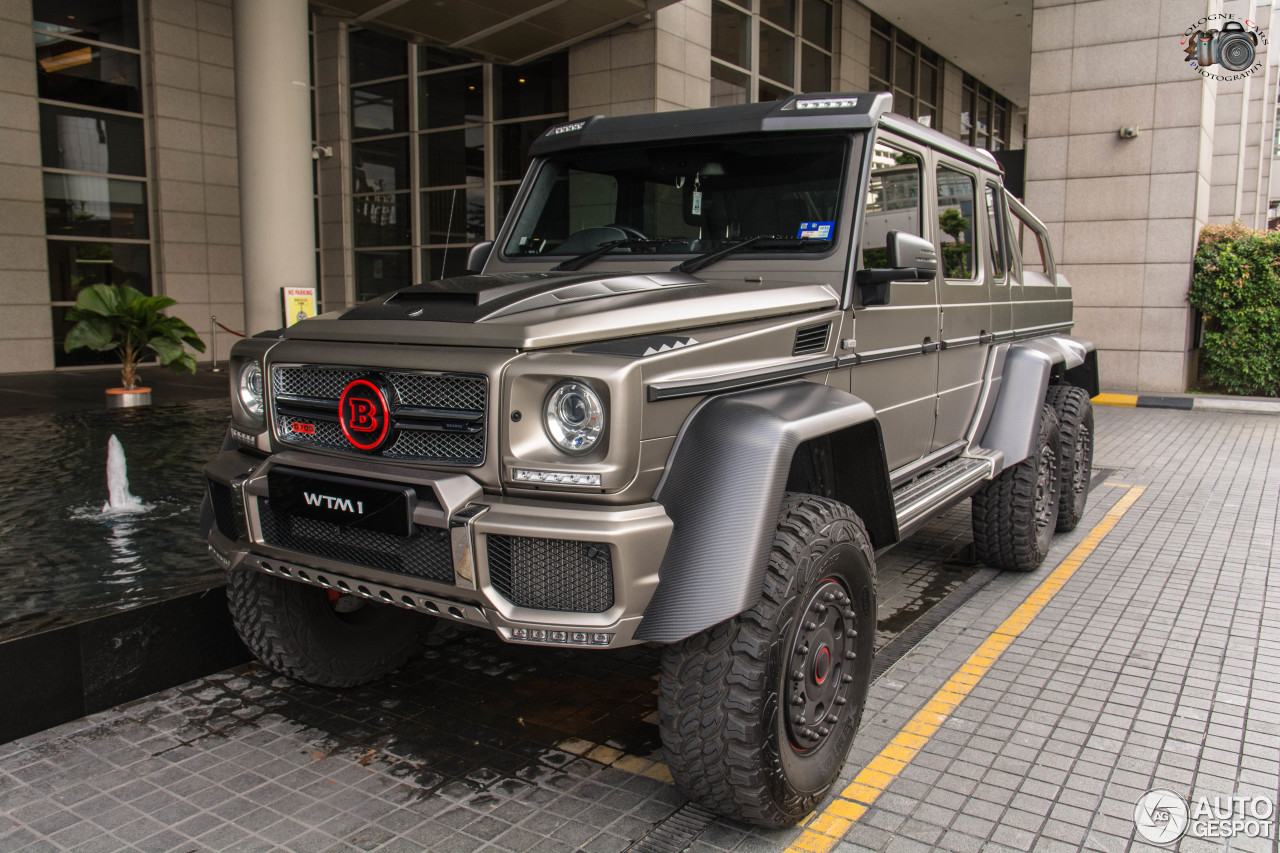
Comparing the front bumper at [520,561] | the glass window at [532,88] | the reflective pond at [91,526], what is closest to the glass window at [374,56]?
the glass window at [532,88]

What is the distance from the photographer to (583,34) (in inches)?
586

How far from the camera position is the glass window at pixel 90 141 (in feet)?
50.6

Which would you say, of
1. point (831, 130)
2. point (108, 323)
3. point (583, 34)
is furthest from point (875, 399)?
point (583, 34)

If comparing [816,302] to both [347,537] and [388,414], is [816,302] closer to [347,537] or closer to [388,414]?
[388,414]

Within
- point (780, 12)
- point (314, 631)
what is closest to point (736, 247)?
point (314, 631)

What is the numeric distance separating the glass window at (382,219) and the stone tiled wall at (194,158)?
259cm

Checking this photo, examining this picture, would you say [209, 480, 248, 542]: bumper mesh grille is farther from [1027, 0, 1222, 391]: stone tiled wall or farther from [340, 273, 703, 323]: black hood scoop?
[1027, 0, 1222, 391]: stone tiled wall

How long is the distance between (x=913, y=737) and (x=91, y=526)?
184 inches

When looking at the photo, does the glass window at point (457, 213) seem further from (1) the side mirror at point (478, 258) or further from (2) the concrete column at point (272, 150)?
(1) the side mirror at point (478, 258)

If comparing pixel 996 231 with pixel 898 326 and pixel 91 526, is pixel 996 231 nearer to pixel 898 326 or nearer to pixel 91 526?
pixel 898 326

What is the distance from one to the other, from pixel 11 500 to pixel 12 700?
10.1ft

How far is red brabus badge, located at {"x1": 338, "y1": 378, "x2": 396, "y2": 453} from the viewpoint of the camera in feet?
9.14

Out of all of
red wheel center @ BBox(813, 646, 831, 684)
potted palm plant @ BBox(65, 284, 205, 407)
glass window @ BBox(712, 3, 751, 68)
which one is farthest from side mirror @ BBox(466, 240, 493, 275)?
glass window @ BBox(712, 3, 751, 68)

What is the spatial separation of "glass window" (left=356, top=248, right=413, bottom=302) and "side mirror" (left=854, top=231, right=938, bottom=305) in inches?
648
